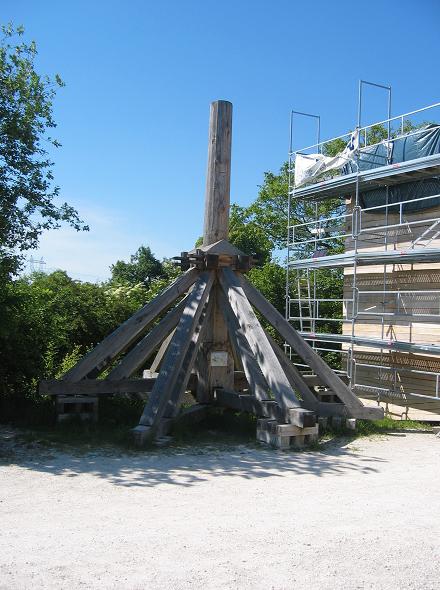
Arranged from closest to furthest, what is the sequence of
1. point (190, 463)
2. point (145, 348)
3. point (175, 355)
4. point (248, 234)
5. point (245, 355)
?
point (190, 463)
point (175, 355)
point (245, 355)
point (145, 348)
point (248, 234)

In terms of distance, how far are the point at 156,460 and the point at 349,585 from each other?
12.1 feet

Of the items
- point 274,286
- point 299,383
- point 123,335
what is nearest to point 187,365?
point 123,335

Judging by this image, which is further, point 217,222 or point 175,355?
point 217,222

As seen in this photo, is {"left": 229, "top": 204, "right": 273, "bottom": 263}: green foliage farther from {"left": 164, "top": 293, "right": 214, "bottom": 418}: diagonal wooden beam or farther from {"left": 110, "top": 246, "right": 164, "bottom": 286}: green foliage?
{"left": 164, "top": 293, "right": 214, "bottom": 418}: diagonal wooden beam

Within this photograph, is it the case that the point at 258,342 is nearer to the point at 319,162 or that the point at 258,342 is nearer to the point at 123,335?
the point at 123,335

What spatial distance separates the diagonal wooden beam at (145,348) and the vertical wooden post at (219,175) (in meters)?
1.32

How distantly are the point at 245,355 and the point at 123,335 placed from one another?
6.38 ft

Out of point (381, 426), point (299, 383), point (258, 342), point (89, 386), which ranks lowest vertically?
point (381, 426)

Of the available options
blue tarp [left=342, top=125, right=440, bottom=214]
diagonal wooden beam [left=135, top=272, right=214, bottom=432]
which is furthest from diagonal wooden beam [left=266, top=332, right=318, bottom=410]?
blue tarp [left=342, top=125, right=440, bottom=214]

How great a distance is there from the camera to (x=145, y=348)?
9.66m

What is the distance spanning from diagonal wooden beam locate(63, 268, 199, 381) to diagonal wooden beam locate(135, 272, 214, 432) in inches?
10.4

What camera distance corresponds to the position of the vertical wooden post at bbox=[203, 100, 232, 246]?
33.4 feet

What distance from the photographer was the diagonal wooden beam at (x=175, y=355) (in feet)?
27.0

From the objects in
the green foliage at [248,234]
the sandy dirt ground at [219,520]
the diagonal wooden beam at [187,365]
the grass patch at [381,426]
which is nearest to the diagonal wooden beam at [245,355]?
the diagonal wooden beam at [187,365]
